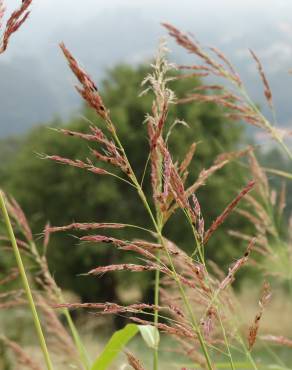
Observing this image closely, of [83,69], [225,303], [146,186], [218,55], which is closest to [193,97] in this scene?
[218,55]

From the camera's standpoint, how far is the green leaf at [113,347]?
1221 mm

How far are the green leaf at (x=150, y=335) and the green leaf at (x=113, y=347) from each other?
18mm

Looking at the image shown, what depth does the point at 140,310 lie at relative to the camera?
896mm

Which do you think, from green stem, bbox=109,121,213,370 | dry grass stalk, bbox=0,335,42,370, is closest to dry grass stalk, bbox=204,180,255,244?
green stem, bbox=109,121,213,370

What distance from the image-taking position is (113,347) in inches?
49.6

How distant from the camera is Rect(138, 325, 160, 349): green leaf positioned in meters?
1.17

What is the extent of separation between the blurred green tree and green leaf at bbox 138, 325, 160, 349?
2366cm

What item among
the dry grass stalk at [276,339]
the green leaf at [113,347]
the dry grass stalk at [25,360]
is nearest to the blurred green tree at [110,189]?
the dry grass stalk at [25,360]

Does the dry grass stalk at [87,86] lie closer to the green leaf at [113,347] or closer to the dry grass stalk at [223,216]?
the dry grass stalk at [223,216]

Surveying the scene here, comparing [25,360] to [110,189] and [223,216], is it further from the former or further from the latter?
[110,189]

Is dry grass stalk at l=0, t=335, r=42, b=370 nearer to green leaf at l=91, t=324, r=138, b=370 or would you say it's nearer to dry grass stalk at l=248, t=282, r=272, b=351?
green leaf at l=91, t=324, r=138, b=370

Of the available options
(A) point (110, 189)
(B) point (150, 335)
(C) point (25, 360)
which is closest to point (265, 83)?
(B) point (150, 335)

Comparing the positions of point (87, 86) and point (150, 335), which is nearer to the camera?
point (87, 86)

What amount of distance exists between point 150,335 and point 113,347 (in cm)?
8
